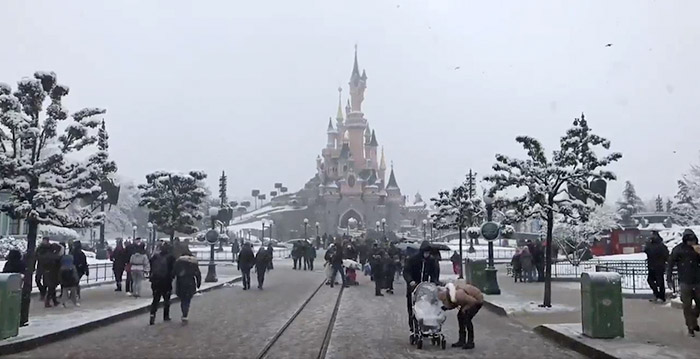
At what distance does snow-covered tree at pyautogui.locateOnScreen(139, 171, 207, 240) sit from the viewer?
30.2 metres

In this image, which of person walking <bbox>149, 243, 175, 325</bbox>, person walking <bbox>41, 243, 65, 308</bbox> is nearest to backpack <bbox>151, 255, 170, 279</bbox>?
person walking <bbox>149, 243, 175, 325</bbox>

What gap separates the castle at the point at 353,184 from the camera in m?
128

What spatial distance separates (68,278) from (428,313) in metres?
10.2

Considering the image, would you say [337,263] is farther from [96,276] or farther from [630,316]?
[630,316]

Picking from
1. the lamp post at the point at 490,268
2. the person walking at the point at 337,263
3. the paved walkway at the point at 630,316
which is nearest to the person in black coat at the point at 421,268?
the paved walkway at the point at 630,316

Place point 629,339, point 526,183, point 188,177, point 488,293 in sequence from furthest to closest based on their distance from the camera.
Answer: point 188,177, point 488,293, point 526,183, point 629,339

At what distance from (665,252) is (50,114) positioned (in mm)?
14944

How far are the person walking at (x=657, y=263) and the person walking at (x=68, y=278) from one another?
47.7 ft

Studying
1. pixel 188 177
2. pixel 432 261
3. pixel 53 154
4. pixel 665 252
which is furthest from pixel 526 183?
pixel 188 177

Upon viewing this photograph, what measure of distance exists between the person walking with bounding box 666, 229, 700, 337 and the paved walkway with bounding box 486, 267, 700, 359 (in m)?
0.32

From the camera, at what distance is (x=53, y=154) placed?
1360 centimetres

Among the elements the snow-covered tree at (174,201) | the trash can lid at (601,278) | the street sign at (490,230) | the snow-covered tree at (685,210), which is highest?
the snow-covered tree at (685,210)

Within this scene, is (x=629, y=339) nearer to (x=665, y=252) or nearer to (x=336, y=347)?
(x=336, y=347)

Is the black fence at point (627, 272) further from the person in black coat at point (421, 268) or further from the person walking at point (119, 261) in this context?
the person walking at point (119, 261)
